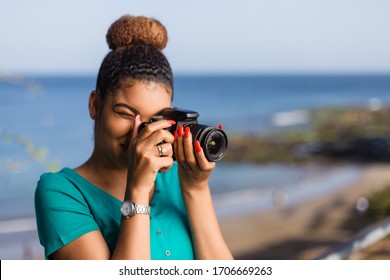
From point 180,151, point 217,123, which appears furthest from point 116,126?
point 217,123

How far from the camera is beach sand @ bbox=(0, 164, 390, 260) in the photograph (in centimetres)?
449

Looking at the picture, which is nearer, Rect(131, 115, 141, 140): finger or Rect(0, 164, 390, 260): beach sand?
Rect(131, 115, 141, 140): finger

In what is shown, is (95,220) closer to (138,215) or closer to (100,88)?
(138,215)

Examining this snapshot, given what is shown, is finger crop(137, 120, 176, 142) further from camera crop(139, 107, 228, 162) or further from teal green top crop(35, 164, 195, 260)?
teal green top crop(35, 164, 195, 260)

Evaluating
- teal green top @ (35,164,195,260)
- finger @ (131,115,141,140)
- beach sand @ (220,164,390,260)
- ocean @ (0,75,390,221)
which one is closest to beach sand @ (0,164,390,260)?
beach sand @ (220,164,390,260)

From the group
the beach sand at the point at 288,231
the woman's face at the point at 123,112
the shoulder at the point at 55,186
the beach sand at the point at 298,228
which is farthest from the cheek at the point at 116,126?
the beach sand at the point at 298,228

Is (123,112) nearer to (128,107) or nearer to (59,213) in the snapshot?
(128,107)

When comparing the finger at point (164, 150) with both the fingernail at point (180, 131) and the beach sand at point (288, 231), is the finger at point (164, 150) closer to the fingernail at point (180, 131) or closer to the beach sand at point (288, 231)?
the fingernail at point (180, 131)

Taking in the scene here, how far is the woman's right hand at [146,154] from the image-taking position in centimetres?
100

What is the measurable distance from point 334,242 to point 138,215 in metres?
4.09

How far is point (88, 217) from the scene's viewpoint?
102 cm

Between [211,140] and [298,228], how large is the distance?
4.43 meters

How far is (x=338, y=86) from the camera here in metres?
25.9
